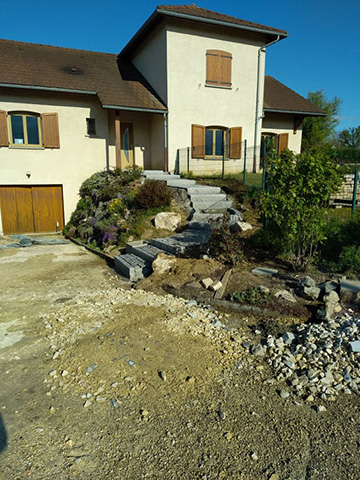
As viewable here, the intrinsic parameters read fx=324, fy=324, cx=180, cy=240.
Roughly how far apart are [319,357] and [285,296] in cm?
138

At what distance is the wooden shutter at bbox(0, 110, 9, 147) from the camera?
39.6 feet

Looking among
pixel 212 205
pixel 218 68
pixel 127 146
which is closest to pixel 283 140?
pixel 218 68

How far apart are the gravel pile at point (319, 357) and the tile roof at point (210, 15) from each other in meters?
13.0

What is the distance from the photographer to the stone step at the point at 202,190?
429 inches

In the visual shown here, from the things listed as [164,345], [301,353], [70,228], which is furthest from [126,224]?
[301,353]

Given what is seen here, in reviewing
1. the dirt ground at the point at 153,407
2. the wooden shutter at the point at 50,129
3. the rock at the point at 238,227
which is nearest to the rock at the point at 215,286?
the dirt ground at the point at 153,407

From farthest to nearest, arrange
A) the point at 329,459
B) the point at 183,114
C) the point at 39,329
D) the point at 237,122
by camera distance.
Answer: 1. the point at 237,122
2. the point at 183,114
3. the point at 39,329
4. the point at 329,459

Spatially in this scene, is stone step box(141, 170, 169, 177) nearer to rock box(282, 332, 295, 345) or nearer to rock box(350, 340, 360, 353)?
rock box(282, 332, 295, 345)

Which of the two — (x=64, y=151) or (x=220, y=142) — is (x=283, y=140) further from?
(x=64, y=151)

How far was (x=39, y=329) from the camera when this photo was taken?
4.44 m

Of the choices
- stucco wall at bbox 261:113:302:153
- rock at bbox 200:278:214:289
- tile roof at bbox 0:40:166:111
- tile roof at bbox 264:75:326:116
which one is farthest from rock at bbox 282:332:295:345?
stucco wall at bbox 261:113:302:153

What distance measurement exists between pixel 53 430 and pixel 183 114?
43.9ft

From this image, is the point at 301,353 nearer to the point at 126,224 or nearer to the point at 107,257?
the point at 107,257

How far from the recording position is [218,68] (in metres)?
14.1
